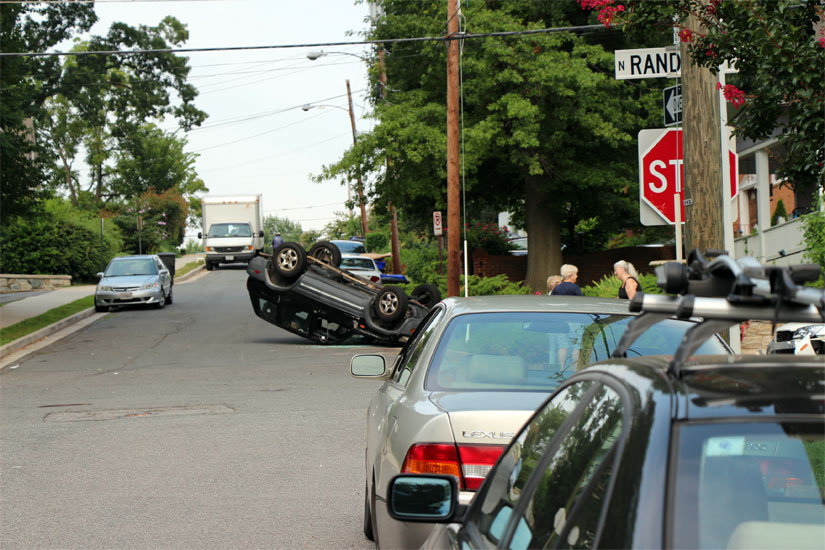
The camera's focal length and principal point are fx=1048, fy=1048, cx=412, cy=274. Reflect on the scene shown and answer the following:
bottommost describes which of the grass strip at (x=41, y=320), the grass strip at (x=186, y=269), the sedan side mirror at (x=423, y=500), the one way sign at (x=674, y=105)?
the grass strip at (x=41, y=320)

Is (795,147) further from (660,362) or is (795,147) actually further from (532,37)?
(532,37)

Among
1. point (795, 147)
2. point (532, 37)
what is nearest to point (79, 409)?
point (795, 147)

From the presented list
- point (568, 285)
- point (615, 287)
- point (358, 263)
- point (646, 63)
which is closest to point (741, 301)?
point (646, 63)

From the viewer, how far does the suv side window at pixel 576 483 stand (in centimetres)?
220

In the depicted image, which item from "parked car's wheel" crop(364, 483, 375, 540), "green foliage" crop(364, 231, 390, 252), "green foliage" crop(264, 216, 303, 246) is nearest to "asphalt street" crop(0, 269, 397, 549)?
"parked car's wheel" crop(364, 483, 375, 540)

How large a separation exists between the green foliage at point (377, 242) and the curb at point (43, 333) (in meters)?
30.6

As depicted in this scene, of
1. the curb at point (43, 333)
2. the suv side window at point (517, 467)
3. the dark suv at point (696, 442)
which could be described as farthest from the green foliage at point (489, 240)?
the dark suv at point (696, 442)

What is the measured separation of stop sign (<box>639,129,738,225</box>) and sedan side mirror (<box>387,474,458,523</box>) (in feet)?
27.4

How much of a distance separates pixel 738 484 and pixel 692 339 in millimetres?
307

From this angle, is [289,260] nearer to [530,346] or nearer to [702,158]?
[702,158]

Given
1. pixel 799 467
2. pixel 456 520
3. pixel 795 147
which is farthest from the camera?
pixel 795 147

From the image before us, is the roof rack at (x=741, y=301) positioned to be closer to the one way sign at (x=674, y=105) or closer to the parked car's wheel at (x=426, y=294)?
the one way sign at (x=674, y=105)

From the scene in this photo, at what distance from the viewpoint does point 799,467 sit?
2371 mm

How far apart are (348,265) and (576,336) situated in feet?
97.9
